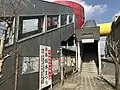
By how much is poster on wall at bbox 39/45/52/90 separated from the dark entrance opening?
39.1 ft

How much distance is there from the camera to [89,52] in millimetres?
22359

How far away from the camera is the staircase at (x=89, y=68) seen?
59.4ft

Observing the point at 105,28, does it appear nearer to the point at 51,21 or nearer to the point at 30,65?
the point at 51,21

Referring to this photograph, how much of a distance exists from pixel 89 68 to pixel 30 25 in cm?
1193

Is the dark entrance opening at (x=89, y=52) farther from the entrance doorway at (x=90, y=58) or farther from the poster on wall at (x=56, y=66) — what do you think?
the poster on wall at (x=56, y=66)

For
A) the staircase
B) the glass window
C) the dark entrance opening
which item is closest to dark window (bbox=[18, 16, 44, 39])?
the glass window

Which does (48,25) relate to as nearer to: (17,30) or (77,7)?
(17,30)

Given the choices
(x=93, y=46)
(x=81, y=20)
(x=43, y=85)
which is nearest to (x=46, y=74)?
(x=43, y=85)

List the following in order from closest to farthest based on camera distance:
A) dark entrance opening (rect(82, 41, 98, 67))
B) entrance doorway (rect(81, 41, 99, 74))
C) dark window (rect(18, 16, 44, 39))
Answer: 1. dark window (rect(18, 16, 44, 39))
2. entrance doorway (rect(81, 41, 99, 74))
3. dark entrance opening (rect(82, 41, 98, 67))

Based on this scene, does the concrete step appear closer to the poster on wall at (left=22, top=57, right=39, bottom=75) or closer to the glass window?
the poster on wall at (left=22, top=57, right=39, bottom=75)

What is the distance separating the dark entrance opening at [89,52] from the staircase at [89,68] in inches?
47.3

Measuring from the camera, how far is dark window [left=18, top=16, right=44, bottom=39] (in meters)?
7.91

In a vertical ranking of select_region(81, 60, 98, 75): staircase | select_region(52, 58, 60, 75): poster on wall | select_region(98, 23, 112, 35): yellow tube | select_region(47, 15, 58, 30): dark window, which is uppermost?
select_region(98, 23, 112, 35): yellow tube

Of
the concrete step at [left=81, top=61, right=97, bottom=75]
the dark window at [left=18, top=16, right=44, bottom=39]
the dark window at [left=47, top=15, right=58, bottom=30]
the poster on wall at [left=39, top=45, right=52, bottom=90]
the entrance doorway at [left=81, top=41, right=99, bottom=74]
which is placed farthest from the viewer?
the entrance doorway at [left=81, top=41, right=99, bottom=74]
